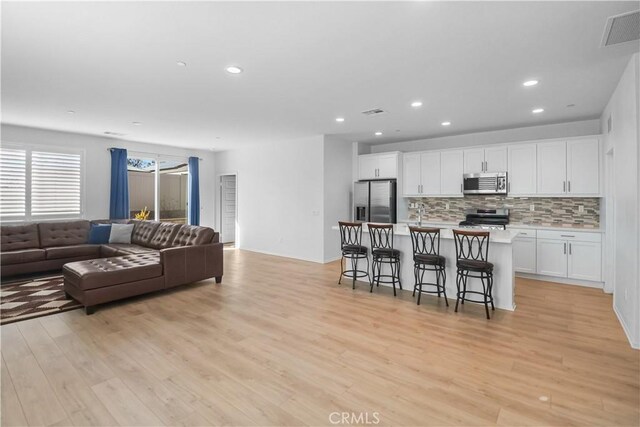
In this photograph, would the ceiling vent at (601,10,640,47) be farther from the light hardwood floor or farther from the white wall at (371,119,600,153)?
the white wall at (371,119,600,153)

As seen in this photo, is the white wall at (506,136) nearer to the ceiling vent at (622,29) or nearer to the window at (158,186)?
the ceiling vent at (622,29)

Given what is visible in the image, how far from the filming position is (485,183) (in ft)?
19.8

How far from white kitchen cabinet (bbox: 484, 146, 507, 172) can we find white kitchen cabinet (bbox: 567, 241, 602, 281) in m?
1.72

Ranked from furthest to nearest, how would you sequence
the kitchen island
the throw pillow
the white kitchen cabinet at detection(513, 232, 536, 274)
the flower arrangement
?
1. the flower arrangement
2. the throw pillow
3. the white kitchen cabinet at detection(513, 232, 536, 274)
4. the kitchen island

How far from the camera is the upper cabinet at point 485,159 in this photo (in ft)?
19.4

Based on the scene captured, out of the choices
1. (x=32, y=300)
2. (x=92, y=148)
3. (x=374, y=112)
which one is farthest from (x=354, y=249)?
(x=92, y=148)

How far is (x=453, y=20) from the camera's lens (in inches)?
96.3

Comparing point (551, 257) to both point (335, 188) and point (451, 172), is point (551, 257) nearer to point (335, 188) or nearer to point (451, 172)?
point (451, 172)

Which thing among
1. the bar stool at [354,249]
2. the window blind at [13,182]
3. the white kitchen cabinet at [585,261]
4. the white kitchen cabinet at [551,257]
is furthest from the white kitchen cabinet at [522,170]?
the window blind at [13,182]

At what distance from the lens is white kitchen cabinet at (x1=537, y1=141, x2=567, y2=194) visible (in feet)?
17.5

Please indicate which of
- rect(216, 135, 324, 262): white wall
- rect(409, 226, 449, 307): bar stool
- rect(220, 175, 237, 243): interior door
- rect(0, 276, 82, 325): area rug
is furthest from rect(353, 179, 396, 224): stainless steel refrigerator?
rect(0, 276, 82, 325): area rug

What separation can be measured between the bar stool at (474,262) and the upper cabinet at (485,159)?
2.48m

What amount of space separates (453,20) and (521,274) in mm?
5013

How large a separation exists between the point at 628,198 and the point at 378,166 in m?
4.62
